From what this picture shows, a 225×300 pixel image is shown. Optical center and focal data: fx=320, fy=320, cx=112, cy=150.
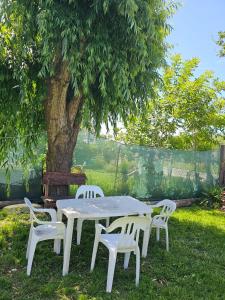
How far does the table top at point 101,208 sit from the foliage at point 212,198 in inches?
171

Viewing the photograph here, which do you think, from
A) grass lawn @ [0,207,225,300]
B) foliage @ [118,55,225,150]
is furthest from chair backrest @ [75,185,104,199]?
foliage @ [118,55,225,150]

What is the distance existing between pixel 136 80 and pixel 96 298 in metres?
3.70

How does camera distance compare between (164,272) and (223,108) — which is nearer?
(164,272)

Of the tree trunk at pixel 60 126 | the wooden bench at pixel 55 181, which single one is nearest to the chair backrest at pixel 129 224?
the wooden bench at pixel 55 181

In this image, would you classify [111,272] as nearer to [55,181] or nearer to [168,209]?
[168,209]

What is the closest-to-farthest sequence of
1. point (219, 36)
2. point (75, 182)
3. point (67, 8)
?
1. point (67, 8)
2. point (75, 182)
3. point (219, 36)

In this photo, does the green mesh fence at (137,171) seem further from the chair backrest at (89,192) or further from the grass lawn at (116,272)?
the grass lawn at (116,272)

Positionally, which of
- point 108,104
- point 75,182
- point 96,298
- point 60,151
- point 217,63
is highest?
point 217,63

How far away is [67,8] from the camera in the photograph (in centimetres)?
470

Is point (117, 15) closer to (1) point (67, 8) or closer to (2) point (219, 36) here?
(1) point (67, 8)

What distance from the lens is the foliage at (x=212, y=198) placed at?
8648 mm

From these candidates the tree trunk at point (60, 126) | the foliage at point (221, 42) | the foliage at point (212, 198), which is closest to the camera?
the tree trunk at point (60, 126)

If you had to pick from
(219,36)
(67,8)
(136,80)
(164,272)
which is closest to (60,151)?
(136,80)

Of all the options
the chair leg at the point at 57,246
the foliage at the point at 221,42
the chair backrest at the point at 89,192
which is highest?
the foliage at the point at 221,42
